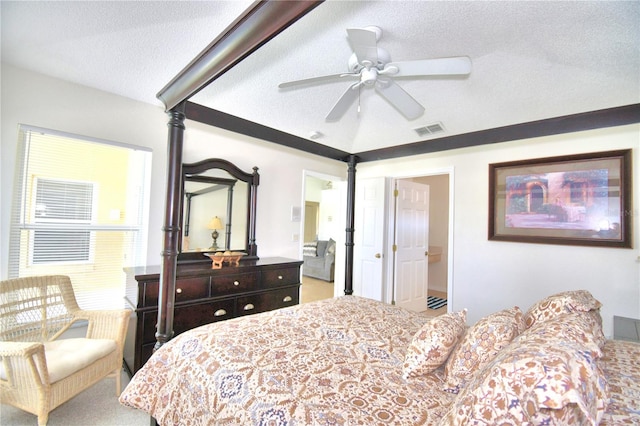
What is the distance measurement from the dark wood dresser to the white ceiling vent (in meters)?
2.12

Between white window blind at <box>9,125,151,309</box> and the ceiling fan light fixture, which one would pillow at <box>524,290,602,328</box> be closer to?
the ceiling fan light fixture

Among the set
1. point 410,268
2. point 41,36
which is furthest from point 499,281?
point 41,36

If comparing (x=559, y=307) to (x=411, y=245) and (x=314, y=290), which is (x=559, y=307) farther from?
(x=314, y=290)

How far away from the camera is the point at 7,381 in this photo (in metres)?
1.66

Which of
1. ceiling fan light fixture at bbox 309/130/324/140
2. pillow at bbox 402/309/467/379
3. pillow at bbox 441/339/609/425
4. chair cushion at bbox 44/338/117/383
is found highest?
ceiling fan light fixture at bbox 309/130/324/140

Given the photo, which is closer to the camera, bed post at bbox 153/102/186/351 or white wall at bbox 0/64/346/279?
bed post at bbox 153/102/186/351

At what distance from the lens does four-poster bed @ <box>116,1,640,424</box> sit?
0.74m

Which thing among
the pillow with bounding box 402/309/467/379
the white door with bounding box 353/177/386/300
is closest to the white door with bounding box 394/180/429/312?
the white door with bounding box 353/177/386/300

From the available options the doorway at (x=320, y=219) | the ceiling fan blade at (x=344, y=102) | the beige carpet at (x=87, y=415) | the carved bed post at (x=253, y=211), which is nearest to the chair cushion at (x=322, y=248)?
the doorway at (x=320, y=219)

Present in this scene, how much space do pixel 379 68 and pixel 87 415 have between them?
291 cm

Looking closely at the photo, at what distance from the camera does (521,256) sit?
10.5 feet

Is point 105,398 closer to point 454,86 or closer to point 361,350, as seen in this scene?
point 361,350

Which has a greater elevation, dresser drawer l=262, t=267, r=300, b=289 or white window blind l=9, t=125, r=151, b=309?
white window blind l=9, t=125, r=151, b=309

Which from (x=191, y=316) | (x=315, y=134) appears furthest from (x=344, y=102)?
(x=191, y=316)
